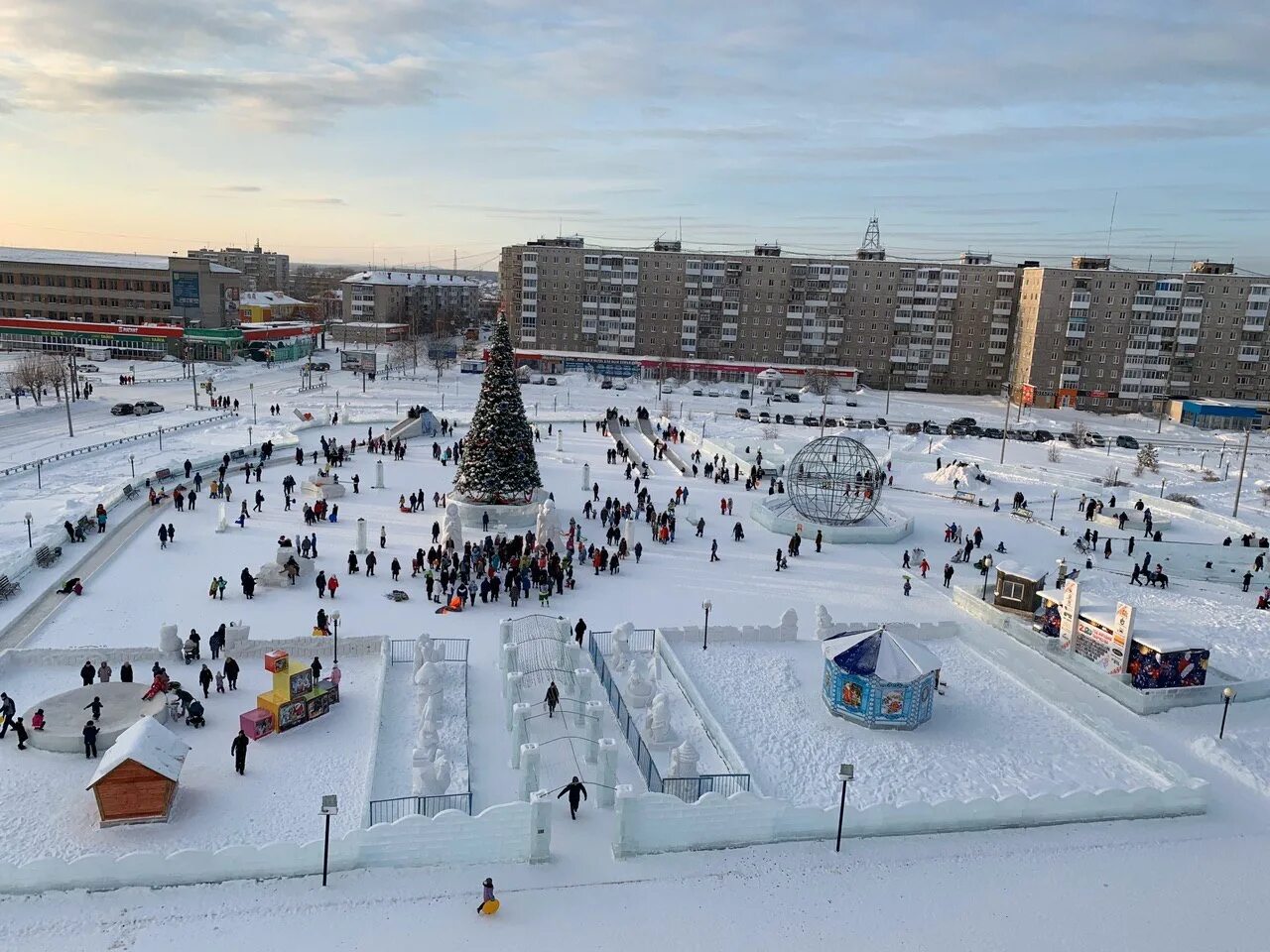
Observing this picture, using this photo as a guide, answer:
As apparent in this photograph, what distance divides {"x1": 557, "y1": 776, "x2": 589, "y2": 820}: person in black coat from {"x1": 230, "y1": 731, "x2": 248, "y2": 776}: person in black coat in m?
5.19

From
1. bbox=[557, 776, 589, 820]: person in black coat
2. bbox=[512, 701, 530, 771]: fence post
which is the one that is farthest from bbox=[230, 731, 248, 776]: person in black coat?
bbox=[557, 776, 589, 820]: person in black coat

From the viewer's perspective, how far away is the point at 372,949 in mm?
11281

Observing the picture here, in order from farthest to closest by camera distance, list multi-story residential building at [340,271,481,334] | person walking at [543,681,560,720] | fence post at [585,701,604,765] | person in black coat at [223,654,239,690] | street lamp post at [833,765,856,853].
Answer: multi-story residential building at [340,271,481,334] → person in black coat at [223,654,239,690] → person walking at [543,681,560,720] → fence post at [585,701,604,765] → street lamp post at [833,765,856,853]

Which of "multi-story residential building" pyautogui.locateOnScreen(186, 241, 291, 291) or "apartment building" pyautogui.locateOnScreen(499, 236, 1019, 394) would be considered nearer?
"apartment building" pyautogui.locateOnScreen(499, 236, 1019, 394)

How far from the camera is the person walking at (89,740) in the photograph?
1518cm

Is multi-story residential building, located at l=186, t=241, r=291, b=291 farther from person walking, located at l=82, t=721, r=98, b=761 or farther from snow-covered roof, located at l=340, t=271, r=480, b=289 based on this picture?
person walking, located at l=82, t=721, r=98, b=761

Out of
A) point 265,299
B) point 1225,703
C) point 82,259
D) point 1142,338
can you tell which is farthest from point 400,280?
point 1225,703

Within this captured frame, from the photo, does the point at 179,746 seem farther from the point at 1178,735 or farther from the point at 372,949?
the point at 1178,735

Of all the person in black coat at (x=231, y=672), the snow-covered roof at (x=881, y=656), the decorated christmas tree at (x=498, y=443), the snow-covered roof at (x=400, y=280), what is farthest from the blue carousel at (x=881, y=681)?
the snow-covered roof at (x=400, y=280)

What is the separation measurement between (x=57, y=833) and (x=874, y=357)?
7908 cm

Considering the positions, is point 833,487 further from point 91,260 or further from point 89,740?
point 91,260

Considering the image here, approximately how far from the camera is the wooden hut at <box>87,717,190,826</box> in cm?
1323

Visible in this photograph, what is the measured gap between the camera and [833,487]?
31.7 metres

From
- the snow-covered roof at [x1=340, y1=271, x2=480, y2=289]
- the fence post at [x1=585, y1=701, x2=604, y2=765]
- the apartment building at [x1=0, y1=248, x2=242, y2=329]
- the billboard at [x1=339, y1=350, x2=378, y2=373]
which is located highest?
the snow-covered roof at [x1=340, y1=271, x2=480, y2=289]
